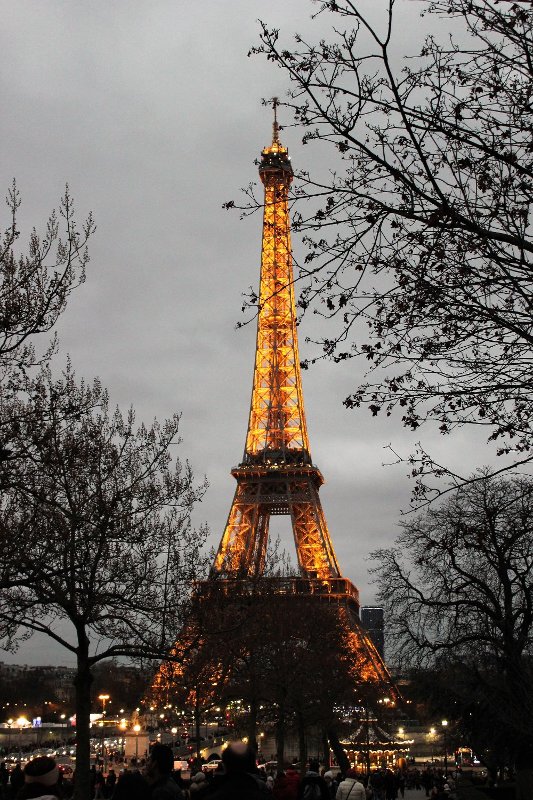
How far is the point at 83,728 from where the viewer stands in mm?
25438

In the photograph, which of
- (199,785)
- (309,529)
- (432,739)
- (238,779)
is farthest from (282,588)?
(238,779)

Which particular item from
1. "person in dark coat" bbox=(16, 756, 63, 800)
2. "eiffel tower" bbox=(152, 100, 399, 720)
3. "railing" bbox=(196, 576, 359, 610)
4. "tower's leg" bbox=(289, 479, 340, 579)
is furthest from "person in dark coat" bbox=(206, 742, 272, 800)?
"tower's leg" bbox=(289, 479, 340, 579)

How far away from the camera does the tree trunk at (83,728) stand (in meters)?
24.2

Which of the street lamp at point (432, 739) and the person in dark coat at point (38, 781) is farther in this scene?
the street lamp at point (432, 739)

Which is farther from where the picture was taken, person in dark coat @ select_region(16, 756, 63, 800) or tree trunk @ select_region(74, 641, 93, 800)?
tree trunk @ select_region(74, 641, 93, 800)

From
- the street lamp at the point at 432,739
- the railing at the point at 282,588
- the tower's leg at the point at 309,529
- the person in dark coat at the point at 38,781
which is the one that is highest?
the tower's leg at the point at 309,529

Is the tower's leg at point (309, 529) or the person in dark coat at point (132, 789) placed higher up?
the tower's leg at point (309, 529)

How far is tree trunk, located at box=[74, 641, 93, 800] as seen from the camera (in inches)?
952

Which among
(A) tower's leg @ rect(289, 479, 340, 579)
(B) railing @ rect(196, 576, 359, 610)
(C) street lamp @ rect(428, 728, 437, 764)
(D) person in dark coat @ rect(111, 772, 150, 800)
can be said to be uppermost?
(A) tower's leg @ rect(289, 479, 340, 579)

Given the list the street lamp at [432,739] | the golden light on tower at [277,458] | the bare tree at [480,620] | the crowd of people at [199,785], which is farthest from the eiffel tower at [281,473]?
the crowd of people at [199,785]

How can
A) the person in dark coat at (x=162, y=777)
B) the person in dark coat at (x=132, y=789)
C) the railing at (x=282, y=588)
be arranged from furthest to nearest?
1. the railing at (x=282, y=588)
2. the person in dark coat at (x=132, y=789)
3. the person in dark coat at (x=162, y=777)

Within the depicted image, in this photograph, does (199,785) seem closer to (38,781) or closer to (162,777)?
(162,777)

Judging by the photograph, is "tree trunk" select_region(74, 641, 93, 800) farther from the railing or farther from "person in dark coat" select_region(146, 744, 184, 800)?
"person in dark coat" select_region(146, 744, 184, 800)

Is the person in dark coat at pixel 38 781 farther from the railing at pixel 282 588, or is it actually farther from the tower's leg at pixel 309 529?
the tower's leg at pixel 309 529
